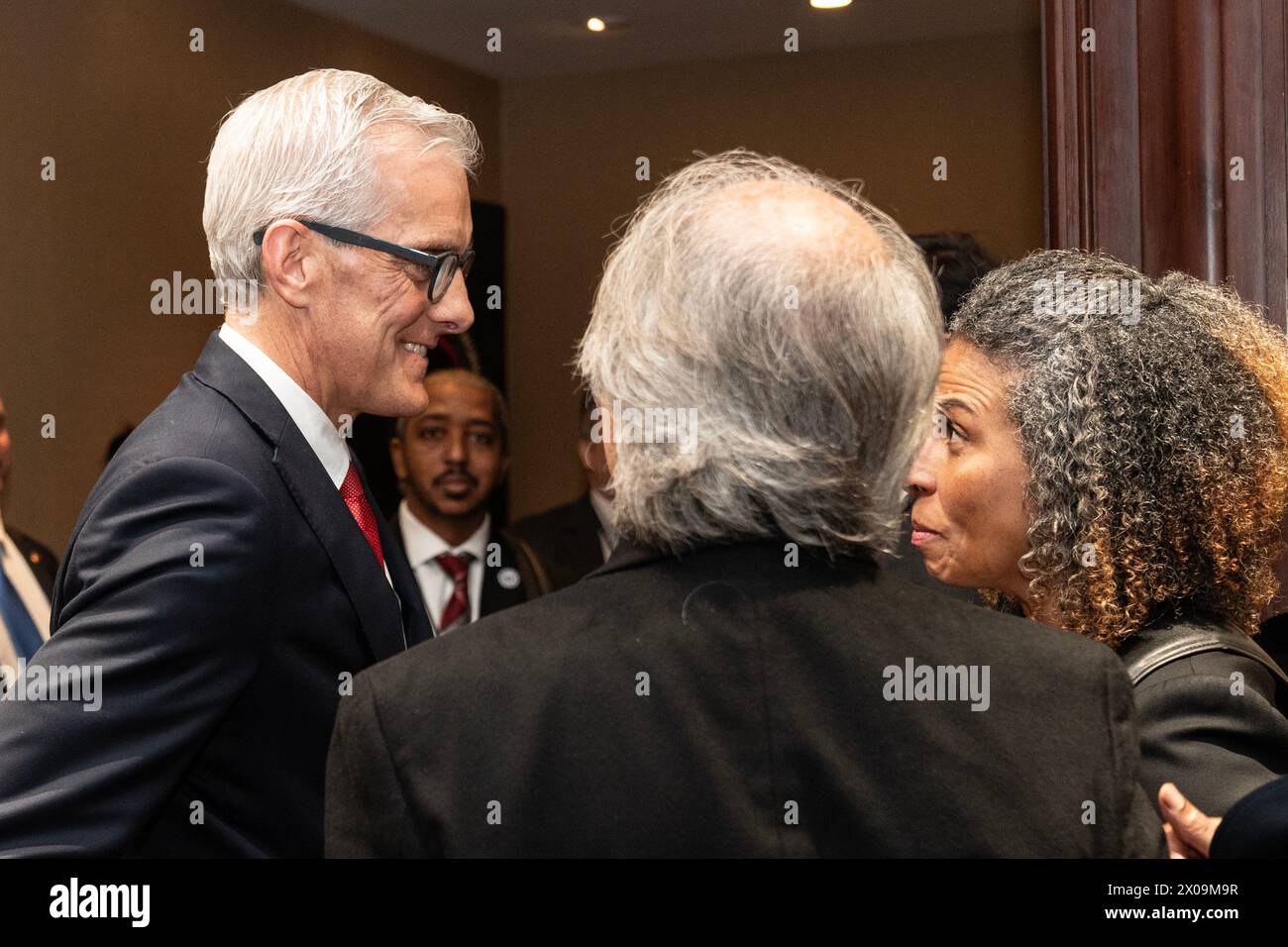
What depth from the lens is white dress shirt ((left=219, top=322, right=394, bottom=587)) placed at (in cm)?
136

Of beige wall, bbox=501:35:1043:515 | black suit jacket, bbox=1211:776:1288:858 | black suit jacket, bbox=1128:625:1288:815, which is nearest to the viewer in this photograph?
black suit jacket, bbox=1211:776:1288:858

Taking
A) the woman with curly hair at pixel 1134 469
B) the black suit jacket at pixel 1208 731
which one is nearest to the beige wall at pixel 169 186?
the woman with curly hair at pixel 1134 469

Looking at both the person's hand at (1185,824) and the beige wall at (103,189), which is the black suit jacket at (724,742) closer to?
the person's hand at (1185,824)

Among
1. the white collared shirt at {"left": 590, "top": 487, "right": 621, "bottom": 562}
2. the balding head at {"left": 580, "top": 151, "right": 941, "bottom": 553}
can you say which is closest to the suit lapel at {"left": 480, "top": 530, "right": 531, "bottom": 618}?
the white collared shirt at {"left": 590, "top": 487, "right": 621, "bottom": 562}

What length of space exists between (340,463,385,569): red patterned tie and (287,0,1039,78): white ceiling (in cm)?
130

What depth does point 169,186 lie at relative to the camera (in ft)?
9.36

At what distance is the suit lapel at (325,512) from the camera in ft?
4.07

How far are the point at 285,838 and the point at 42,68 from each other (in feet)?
7.24

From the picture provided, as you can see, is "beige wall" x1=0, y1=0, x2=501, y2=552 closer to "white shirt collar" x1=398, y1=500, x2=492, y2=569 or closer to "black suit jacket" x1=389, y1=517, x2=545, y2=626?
"white shirt collar" x1=398, y1=500, x2=492, y2=569

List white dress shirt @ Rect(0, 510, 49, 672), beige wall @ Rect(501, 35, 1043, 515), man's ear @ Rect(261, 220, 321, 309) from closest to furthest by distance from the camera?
man's ear @ Rect(261, 220, 321, 309) → beige wall @ Rect(501, 35, 1043, 515) → white dress shirt @ Rect(0, 510, 49, 672)

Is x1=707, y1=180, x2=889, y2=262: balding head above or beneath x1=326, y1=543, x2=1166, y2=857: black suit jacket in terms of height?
above
